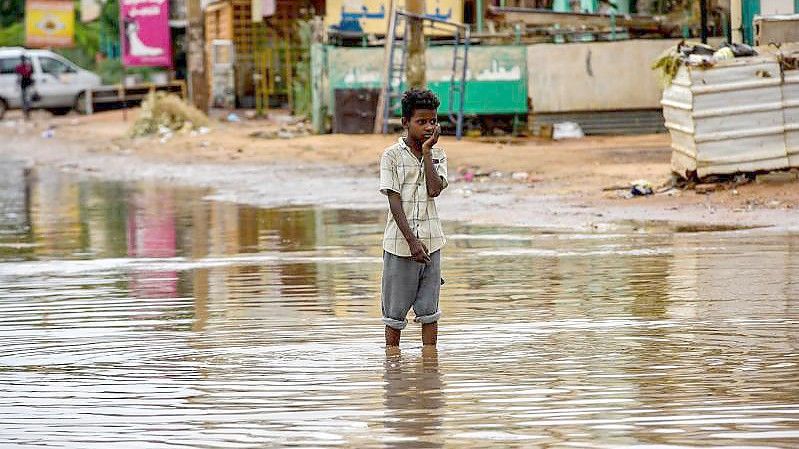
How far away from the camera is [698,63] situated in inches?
584

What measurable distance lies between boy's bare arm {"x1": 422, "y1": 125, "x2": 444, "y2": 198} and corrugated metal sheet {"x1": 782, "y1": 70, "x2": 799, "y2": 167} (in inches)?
338

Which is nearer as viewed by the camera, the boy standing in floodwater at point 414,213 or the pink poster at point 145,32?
the boy standing in floodwater at point 414,213

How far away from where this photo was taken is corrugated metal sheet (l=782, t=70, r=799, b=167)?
1491 centimetres

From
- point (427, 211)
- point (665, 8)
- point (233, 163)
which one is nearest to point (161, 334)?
point (427, 211)

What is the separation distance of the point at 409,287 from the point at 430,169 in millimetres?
565

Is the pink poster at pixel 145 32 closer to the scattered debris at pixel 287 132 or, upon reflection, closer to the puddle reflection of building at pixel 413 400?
the scattered debris at pixel 287 132

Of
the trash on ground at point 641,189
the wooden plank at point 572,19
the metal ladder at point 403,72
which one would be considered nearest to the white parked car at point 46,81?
the metal ladder at point 403,72

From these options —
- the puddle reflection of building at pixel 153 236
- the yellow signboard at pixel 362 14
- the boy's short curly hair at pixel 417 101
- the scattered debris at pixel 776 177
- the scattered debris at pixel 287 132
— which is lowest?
the puddle reflection of building at pixel 153 236

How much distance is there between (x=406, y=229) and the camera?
7.05 metres

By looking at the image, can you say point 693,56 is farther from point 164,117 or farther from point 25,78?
point 25,78

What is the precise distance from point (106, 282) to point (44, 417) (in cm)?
473

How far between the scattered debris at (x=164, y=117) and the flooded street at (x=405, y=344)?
1741 cm

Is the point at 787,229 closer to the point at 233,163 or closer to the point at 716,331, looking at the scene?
the point at 716,331

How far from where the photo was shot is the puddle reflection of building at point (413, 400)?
18.3 ft
